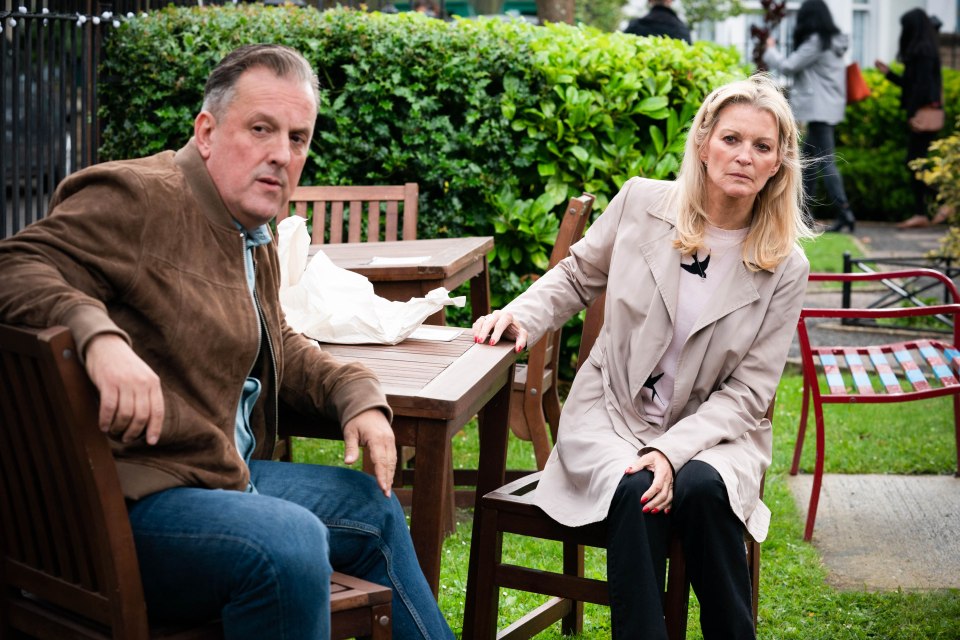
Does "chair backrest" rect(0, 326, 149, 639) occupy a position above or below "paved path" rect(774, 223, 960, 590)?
above

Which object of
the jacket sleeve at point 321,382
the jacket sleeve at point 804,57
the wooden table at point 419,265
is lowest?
the jacket sleeve at point 321,382

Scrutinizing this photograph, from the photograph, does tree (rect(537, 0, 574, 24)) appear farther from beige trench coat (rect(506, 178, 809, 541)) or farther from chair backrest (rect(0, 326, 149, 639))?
chair backrest (rect(0, 326, 149, 639))

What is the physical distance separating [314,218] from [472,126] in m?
1.30

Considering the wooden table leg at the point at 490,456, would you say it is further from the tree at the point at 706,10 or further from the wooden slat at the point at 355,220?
the tree at the point at 706,10

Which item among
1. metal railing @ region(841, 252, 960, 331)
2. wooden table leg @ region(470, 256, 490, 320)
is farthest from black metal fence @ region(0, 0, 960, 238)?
metal railing @ region(841, 252, 960, 331)

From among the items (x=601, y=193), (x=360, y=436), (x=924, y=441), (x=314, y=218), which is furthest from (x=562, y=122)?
(x=360, y=436)

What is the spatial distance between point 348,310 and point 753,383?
1184 millimetres

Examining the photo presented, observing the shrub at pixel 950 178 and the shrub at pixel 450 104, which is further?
the shrub at pixel 950 178

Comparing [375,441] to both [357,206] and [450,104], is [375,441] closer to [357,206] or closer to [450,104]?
[357,206]

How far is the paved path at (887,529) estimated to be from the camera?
4367mm

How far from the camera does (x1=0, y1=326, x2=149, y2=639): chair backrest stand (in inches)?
77.7

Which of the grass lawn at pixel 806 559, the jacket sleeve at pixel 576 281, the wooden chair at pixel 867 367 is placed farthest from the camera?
the wooden chair at pixel 867 367

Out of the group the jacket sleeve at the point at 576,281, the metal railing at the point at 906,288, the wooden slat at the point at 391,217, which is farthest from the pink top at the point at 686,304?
the metal railing at the point at 906,288

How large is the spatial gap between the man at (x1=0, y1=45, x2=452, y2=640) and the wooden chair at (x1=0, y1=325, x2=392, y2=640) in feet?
0.20
